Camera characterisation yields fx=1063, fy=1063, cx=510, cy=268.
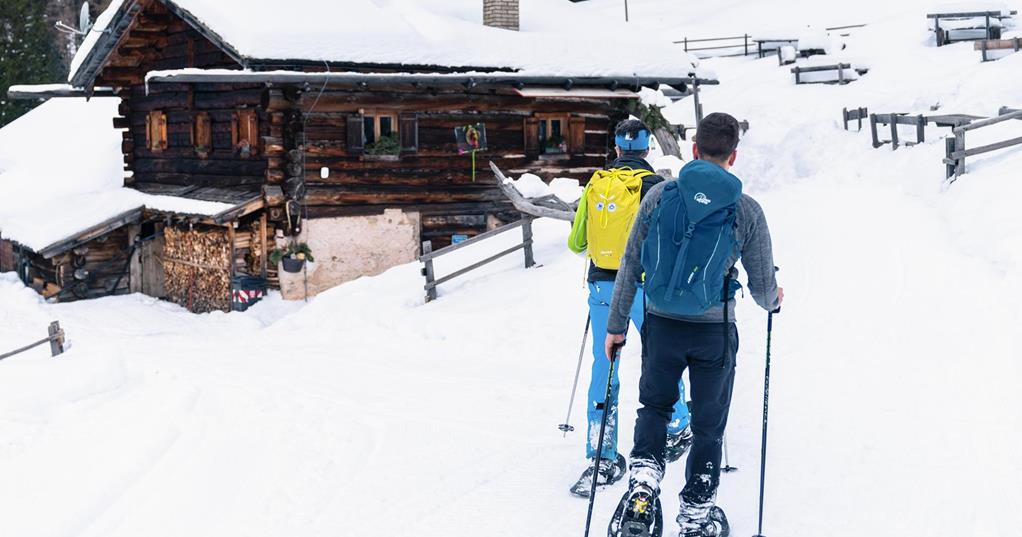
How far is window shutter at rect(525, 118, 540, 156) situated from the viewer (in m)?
19.4

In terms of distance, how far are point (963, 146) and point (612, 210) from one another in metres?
11.0

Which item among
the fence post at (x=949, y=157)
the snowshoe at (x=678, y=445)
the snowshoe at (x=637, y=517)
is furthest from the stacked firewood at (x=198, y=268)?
the snowshoe at (x=637, y=517)

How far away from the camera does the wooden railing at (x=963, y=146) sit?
14332 millimetres

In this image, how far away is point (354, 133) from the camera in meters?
17.7

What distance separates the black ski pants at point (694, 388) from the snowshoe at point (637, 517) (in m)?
0.21

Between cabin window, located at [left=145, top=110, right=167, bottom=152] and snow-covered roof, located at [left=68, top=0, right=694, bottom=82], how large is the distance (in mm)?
1550

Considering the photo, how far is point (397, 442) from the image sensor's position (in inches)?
280

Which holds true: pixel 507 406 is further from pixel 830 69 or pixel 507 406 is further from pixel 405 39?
pixel 830 69

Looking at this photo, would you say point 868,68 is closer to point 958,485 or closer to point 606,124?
point 606,124

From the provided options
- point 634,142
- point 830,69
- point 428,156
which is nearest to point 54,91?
point 428,156

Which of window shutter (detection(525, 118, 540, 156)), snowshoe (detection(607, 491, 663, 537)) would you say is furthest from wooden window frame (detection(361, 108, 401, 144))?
snowshoe (detection(607, 491, 663, 537))

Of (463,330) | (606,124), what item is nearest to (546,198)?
(463,330)

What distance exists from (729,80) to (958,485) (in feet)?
97.9

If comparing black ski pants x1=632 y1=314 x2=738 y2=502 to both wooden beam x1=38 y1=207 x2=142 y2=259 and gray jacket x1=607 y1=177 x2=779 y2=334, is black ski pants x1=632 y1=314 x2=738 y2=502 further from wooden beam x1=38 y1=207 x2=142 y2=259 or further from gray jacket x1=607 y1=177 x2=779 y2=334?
wooden beam x1=38 y1=207 x2=142 y2=259
